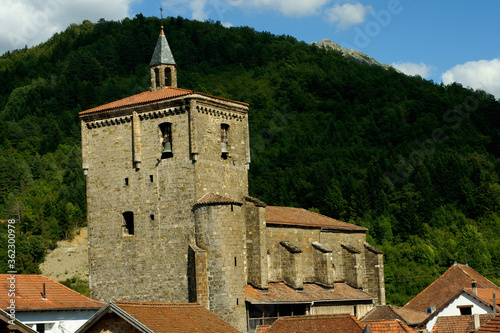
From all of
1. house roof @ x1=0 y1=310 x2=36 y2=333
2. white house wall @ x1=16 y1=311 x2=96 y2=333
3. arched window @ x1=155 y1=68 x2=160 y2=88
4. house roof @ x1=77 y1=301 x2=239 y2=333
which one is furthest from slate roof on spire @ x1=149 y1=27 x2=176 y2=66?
house roof @ x1=0 y1=310 x2=36 y2=333

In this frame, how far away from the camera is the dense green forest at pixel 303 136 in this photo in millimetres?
92438

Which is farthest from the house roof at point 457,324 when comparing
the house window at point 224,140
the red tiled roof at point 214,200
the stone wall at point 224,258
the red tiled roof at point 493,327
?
the house window at point 224,140

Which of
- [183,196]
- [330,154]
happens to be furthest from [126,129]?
[330,154]

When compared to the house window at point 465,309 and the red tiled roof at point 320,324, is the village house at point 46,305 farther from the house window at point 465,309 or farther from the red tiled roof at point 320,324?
the house window at point 465,309

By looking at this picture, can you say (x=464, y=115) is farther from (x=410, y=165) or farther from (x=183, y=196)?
(x=183, y=196)

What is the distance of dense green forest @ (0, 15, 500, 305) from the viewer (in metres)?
92.4

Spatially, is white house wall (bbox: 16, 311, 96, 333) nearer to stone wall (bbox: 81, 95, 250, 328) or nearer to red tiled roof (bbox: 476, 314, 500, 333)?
stone wall (bbox: 81, 95, 250, 328)

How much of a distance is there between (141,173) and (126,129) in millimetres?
2723

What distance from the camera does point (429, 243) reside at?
85062 millimetres

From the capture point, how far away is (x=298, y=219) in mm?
51531

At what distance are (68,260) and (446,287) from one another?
7281cm

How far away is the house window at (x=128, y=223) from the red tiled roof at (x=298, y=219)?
767cm

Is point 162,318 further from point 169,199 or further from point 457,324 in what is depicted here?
point 169,199

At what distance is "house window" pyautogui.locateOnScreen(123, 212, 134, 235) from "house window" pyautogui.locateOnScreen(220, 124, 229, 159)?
6143 millimetres
